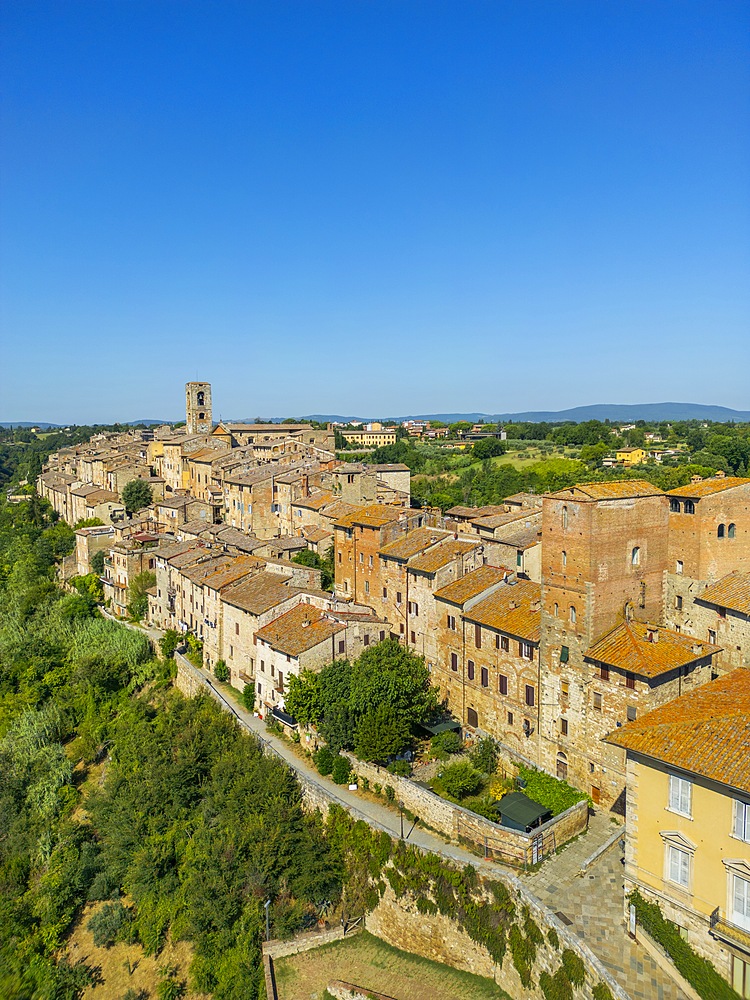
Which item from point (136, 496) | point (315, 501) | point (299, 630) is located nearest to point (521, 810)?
point (299, 630)

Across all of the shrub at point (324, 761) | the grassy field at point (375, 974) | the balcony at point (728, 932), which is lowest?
the grassy field at point (375, 974)

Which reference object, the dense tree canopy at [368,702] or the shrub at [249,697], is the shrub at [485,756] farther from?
the shrub at [249,697]

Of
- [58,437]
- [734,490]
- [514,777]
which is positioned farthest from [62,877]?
[58,437]

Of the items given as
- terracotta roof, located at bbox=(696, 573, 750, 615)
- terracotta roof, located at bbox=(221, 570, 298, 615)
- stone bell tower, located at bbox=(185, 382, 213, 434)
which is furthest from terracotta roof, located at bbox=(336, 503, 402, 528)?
stone bell tower, located at bbox=(185, 382, 213, 434)

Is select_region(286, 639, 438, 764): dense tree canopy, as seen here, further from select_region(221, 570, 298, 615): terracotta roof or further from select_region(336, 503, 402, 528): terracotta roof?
select_region(336, 503, 402, 528): terracotta roof

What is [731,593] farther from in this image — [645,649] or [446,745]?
[446,745]

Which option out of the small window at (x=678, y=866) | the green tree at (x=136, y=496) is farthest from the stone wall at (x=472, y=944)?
the green tree at (x=136, y=496)
